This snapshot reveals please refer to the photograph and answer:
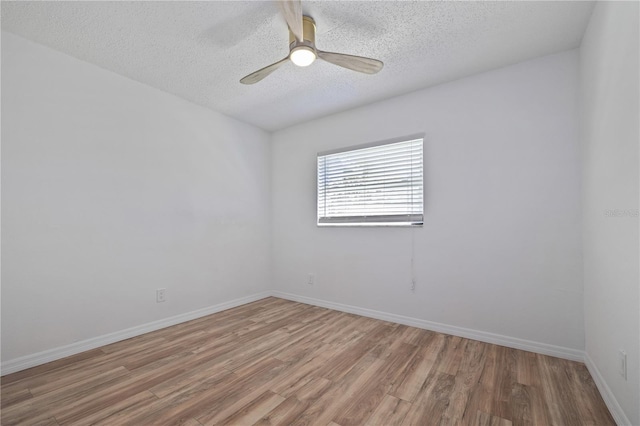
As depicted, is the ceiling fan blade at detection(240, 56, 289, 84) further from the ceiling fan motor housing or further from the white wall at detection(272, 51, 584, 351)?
the white wall at detection(272, 51, 584, 351)

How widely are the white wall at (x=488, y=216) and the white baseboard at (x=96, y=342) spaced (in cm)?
160

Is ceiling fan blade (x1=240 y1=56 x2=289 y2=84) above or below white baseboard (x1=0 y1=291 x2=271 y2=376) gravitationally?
above

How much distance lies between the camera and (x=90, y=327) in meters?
2.39

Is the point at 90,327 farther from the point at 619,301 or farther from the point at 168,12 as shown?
the point at 619,301

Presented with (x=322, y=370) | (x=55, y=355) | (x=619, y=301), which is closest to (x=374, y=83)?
(x=619, y=301)

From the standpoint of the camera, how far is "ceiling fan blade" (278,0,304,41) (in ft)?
4.99

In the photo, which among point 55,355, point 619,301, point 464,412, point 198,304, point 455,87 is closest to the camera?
point 619,301

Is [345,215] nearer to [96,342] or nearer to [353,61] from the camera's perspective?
[353,61]

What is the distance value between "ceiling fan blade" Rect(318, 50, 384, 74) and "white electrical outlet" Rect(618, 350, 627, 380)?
Answer: 2.15 meters

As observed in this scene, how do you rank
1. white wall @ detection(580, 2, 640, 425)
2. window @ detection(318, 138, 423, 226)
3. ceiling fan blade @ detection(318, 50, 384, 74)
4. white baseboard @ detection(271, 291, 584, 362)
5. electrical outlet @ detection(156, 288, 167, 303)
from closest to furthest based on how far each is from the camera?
1. white wall @ detection(580, 2, 640, 425)
2. ceiling fan blade @ detection(318, 50, 384, 74)
3. white baseboard @ detection(271, 291, 584, 362)
4. electrical outlet @ detection(156, 288, 167, 303)
5. window @ detection(318, 138, 423, 226)

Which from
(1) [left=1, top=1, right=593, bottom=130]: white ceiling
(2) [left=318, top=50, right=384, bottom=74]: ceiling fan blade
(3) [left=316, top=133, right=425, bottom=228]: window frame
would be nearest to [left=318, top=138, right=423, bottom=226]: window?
(3) [left=316, top=133, right=425, bottom=228]: window frame

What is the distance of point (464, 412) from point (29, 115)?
3570 millimetres

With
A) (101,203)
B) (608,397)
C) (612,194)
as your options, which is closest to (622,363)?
(608,397)

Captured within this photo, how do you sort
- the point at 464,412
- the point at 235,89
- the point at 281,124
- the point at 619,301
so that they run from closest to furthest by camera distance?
the point at 619,301 → the point at 464,412 → the point at 235,89 → the point at 281,124
